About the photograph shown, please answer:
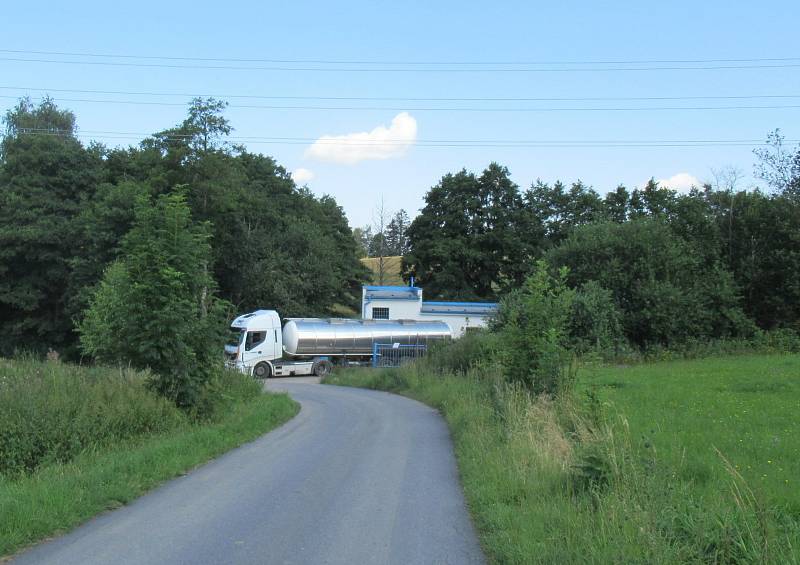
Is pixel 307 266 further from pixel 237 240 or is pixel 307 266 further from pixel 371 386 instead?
pixel 371 386

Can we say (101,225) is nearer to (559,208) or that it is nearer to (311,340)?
(311,340)

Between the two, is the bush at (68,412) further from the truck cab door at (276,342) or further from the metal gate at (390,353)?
the metal gate at (390,353)

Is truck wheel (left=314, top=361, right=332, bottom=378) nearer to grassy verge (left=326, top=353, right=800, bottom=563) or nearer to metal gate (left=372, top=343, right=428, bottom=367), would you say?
metal gate (left=372, top=343, right=428, bottom=367)

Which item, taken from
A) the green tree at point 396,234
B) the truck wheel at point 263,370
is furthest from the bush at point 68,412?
the green tree at point 396,234

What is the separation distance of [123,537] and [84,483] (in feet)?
6.33

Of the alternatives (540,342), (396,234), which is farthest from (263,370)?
(396,234)

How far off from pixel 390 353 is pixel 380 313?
6952mm

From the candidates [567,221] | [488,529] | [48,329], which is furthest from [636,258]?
[48,329]

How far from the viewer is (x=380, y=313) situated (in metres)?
53.0

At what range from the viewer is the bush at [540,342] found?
45.8 feet

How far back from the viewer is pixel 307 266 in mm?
58875

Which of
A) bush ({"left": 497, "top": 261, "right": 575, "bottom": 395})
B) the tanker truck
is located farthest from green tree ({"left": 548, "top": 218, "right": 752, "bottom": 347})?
bush ({"left": 497, "top": 261, "right": 575, "bottom": 395})

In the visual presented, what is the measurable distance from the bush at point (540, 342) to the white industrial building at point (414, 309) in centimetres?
3671

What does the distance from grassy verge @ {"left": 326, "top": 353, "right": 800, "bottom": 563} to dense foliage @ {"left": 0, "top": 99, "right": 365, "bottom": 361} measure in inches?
1444
